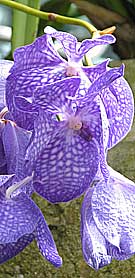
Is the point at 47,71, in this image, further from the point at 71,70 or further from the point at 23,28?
the point at 23,28

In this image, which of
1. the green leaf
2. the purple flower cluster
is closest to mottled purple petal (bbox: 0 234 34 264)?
the purple flower cluster

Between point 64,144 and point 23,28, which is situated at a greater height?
point 23,28

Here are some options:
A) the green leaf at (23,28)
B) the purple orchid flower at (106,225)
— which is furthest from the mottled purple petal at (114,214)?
the green leaf at (23,28)

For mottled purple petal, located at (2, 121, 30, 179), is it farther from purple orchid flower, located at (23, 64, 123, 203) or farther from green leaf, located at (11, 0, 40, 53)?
green leaf, located at (11, 0, 40, 53)

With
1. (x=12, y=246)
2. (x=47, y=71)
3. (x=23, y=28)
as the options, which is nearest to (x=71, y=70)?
(x=47, y=71)

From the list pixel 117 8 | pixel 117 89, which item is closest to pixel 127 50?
pixel 117 8

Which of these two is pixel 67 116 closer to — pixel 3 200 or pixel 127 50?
pixel 3 200
